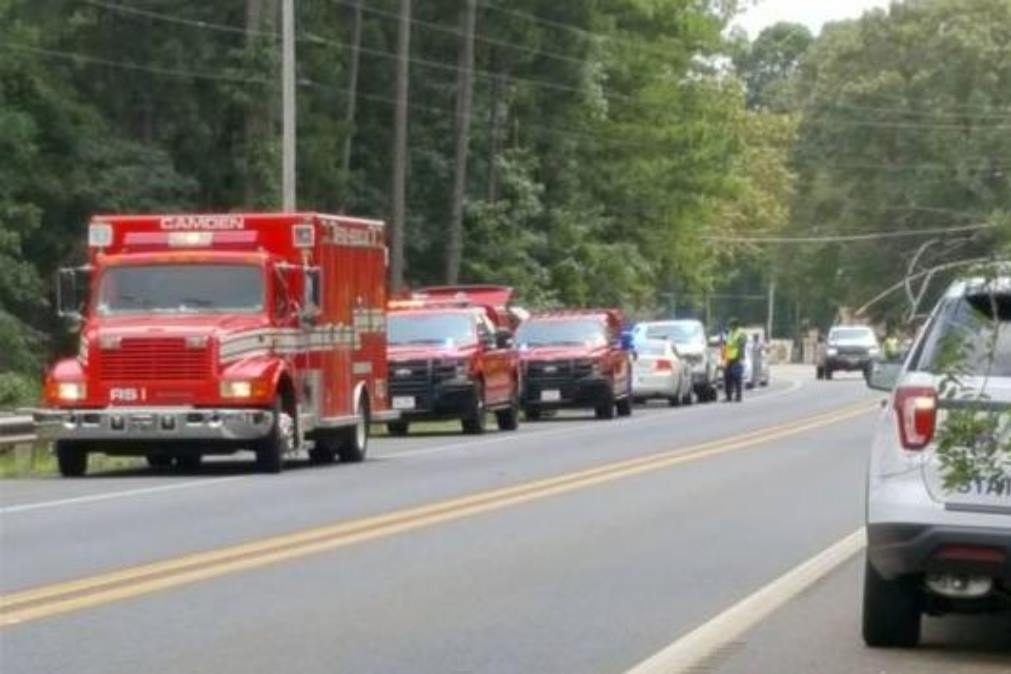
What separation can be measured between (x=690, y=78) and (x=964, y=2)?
22846 mm

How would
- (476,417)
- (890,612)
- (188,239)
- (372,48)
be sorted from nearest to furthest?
1. (890,612)
2. (188,239)
3. (476,417)
4. (372,48)

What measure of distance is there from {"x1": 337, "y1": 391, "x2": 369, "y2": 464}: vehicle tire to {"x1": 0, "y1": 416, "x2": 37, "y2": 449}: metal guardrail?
3.48 m

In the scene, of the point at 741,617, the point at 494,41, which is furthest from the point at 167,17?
the point at 741,617

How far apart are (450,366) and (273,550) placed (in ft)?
66.1

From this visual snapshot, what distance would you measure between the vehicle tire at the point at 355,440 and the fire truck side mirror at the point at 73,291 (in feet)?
12.6

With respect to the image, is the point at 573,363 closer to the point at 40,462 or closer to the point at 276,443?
the point at 40,462

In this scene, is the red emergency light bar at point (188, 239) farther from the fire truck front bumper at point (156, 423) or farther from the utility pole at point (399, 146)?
the utility pole at point (399, 146)

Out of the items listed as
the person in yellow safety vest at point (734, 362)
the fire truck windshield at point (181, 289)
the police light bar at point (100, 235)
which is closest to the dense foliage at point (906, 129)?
the person in yellow safety vest at point (734, 362)

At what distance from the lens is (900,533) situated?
1261cm

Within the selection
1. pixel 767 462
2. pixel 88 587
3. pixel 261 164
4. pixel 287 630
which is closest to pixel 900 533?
pixel 287 630

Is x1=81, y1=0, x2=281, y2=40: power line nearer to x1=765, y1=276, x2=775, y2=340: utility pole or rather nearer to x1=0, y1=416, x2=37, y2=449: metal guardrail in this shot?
x1=0, y1=416, x2=37, y2=449: metal guardrail

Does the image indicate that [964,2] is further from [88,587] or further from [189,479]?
[88,587]

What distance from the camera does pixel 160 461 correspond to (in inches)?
1246

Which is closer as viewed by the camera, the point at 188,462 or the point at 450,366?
the point at 188,462
